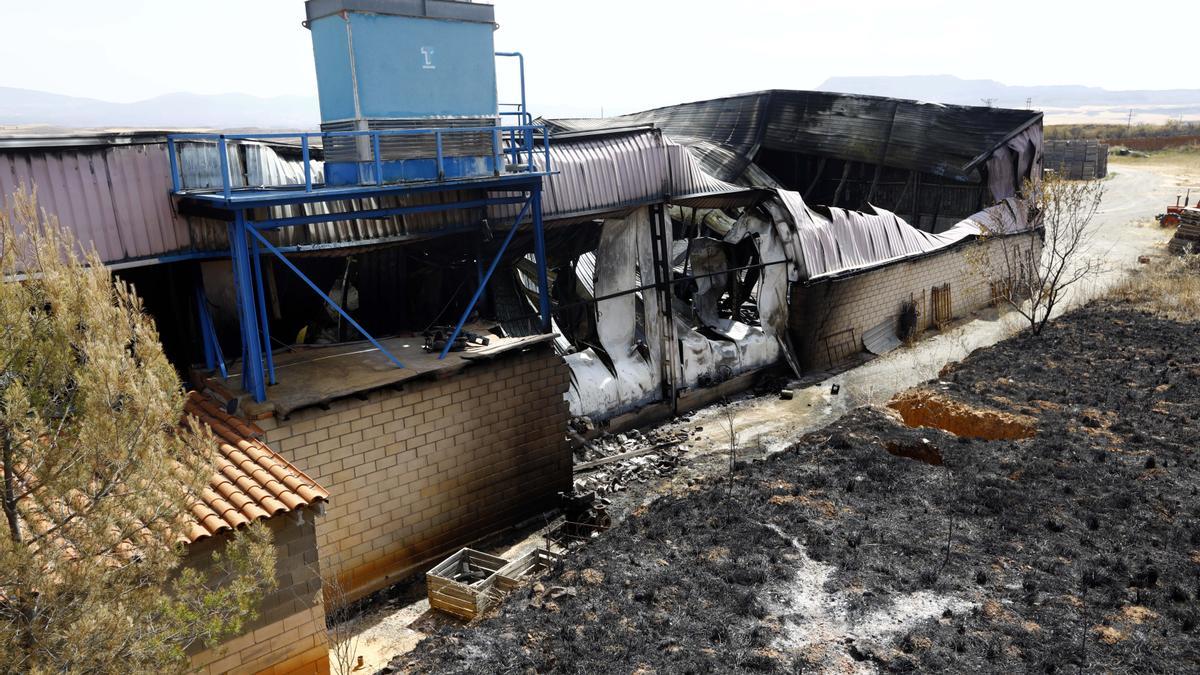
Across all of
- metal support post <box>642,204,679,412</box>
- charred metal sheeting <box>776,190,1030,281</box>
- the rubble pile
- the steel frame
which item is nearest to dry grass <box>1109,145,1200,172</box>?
charred metal sheeting <box>776,190,1030,281</box>

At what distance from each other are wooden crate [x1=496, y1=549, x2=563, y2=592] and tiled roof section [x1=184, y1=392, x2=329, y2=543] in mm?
2831

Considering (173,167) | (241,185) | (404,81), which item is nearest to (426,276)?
(241,185)

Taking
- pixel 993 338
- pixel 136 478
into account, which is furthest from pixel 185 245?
pixel 993 338

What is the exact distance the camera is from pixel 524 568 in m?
10.8

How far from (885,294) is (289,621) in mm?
17346

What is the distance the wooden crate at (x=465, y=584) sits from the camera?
10188 mm

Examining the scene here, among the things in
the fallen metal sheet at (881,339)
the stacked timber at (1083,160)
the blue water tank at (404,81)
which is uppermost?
the blue water tank at (404,81)

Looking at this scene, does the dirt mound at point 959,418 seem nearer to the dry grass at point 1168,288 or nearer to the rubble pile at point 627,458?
the rubble pile at point 627,458

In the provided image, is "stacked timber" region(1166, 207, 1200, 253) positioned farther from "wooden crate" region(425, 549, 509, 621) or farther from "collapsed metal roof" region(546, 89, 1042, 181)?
"wooden crate" region(425, 549, 509, 621)

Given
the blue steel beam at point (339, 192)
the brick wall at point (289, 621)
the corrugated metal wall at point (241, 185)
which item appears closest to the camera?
the brick wall at point (289, 621)

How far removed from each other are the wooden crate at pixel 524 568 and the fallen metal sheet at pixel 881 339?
41.8ft

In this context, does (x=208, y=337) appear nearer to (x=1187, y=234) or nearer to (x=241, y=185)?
(x=241, y=185)

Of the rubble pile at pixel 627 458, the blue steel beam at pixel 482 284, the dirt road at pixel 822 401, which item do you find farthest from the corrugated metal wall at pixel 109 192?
the dirt road at pixel 822 401

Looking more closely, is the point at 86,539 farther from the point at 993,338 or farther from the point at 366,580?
the point at 993,338
